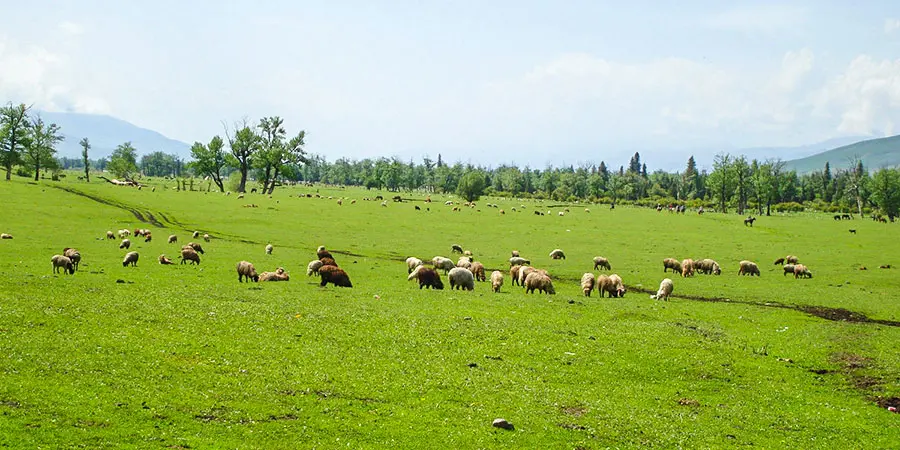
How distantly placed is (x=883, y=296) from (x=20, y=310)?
38.3 m

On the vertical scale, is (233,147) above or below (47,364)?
above

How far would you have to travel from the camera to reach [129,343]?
16.8 m

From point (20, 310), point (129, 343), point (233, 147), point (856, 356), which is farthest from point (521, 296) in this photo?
point (233, 147)

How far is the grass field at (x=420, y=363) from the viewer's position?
13078mm

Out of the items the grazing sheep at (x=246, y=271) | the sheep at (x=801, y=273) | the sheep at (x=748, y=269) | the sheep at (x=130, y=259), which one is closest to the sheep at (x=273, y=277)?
the grazing sheep at (x=246, y=271)

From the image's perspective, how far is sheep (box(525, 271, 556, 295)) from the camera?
3108 centimetres

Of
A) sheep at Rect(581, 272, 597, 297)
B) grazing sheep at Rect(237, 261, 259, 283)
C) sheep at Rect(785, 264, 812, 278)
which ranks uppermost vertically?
grazing sheep at Rect(237, 261, 259, 283)

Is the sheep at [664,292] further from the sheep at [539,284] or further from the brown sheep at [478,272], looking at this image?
the brown sheep at [478,272]

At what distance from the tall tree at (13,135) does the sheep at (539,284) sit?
94.7m

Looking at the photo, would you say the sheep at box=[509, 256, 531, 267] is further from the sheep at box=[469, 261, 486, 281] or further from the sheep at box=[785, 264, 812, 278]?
the sheep at box=[785, 264, 812, 278]

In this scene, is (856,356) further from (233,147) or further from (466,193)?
(233,147)

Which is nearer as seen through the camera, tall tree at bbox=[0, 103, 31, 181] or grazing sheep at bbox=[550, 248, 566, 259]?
grazing sheep at bbox=[550, 248, 566, 259]

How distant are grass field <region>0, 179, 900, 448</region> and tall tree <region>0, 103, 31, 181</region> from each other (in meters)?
75.1

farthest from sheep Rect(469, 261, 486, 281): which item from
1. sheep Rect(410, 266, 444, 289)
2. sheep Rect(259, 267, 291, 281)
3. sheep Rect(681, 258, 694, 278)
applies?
sheep Rect(681, 258, 694, 278)
